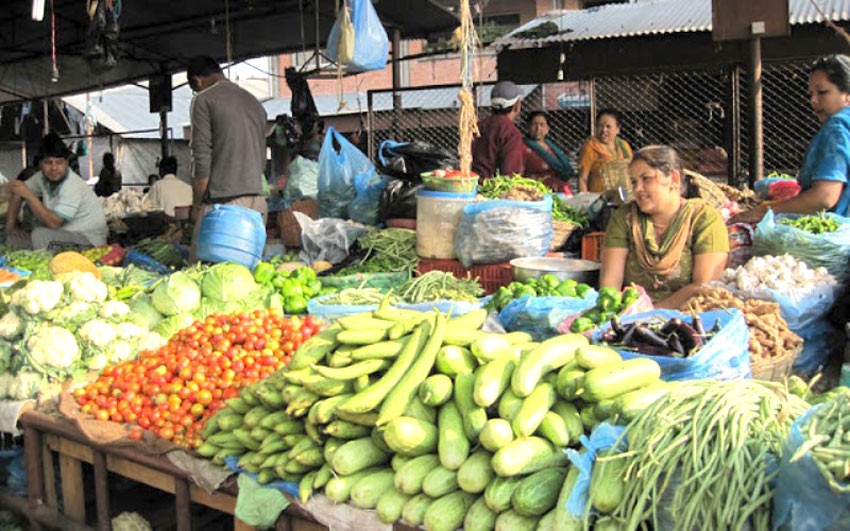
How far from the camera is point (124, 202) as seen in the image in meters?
12.4

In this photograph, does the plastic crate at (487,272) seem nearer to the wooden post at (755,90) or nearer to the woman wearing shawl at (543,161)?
the wooden post at (755,90)

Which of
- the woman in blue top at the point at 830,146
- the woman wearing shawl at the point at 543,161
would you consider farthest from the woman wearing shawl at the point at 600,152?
the woman in blue top at the point at 830,146

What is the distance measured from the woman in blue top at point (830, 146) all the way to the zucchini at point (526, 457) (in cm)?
327

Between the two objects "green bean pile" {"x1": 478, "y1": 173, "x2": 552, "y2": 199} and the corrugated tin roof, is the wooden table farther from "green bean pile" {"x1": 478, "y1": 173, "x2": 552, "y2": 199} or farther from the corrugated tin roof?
the corrugated tin roof

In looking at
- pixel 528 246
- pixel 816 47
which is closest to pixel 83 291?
pixel 528 246

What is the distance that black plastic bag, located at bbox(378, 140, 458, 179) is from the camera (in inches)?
250

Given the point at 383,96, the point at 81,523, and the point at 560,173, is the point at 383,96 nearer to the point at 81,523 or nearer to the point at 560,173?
the point at 560,173

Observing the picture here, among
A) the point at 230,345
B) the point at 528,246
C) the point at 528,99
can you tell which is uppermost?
the point at 528,99

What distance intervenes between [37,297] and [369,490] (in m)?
2.82

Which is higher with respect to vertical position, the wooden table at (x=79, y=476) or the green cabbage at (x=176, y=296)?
the green cabbage at (x=176, y=296)

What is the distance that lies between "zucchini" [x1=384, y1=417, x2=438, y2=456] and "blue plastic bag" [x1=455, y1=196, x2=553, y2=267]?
2853 mm

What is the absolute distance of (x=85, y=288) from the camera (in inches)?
177

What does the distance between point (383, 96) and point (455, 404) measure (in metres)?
19.7

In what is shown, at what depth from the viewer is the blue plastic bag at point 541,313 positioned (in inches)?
154
